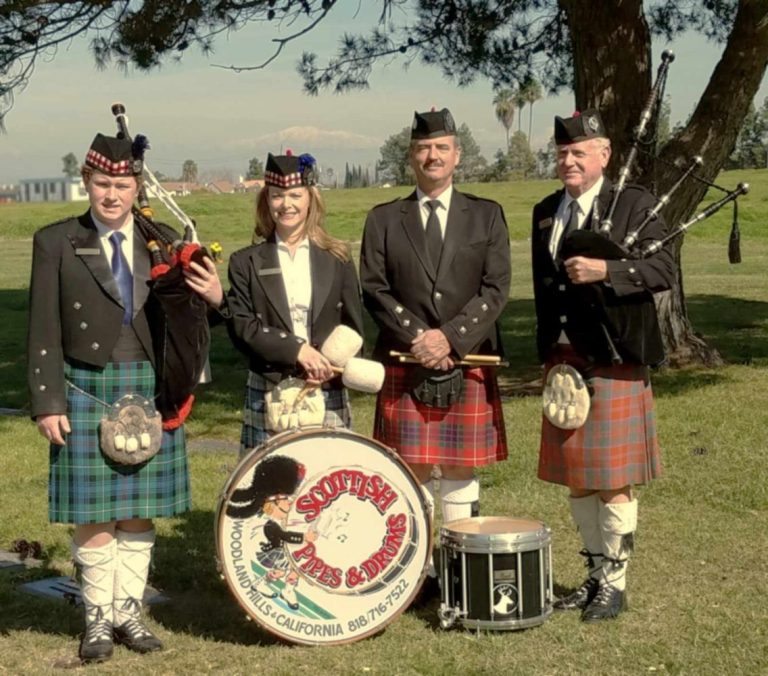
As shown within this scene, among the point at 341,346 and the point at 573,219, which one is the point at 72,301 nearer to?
the point at 341,346

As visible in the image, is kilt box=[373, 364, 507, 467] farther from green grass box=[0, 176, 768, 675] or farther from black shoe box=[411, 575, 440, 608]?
green grass box=[0, 176, 768, 675]

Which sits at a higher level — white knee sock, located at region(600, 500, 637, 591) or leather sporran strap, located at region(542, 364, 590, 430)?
leather sporran strap, located at region(542, 364, 590, 430)

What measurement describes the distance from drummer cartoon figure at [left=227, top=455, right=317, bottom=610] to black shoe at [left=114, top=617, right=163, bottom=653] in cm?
44

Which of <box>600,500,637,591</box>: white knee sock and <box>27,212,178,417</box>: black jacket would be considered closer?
<box>27,212,178,417</box>: black jacket

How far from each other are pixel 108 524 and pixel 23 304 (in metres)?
14.9

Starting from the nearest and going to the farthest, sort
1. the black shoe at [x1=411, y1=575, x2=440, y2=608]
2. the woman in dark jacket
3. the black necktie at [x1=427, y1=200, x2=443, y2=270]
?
1. the woman in dark jacket
2. the black necktie at [x1=427, y1=200, x2=443, y2=270]
3. the black shoe at [x1=411, y1=575, x2=440, y2=608]

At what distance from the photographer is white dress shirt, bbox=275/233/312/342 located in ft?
14.9

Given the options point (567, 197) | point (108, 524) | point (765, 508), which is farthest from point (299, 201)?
point (765, 508)

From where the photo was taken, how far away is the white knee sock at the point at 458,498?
483cm

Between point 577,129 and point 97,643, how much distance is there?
2407mm

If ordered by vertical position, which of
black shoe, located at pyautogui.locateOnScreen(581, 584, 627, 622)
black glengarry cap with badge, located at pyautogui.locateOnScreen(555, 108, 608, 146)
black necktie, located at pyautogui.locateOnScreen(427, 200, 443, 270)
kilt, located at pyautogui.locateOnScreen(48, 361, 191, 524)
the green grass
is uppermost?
black glengarry cap with badge, located at pyautogui.locateOnScreen(555, 108, 608, 146)

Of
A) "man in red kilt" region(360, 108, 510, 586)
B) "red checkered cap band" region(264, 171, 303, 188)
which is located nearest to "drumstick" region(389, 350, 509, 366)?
"man in red kilt" region(360, 108, 510, 586)

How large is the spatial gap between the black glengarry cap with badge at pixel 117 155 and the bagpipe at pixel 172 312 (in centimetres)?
4

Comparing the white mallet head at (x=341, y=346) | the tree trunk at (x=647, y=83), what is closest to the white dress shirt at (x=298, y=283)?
the white mallet head at (x=341, y=346)
